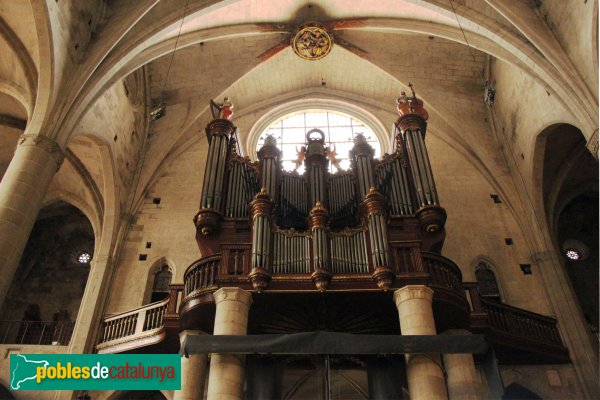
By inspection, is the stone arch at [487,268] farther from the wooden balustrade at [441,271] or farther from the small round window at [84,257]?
the small round window at [84,257]

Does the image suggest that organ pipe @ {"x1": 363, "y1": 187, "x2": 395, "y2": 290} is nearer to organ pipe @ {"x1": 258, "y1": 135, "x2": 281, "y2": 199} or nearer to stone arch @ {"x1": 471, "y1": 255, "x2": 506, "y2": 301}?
organ pipe @ {"x1": 258, "y1": 135, "x2": 281, "y2": 199}

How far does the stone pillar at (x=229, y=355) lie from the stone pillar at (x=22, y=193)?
378 centimetres

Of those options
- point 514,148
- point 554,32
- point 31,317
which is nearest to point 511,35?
point 554,32

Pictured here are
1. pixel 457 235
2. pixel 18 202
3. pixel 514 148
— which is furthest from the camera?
pixel 514 148

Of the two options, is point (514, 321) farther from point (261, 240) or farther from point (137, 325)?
point (137, 325)

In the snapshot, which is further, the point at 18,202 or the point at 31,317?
the point at 31,317

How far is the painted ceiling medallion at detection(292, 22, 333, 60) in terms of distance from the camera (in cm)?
1850

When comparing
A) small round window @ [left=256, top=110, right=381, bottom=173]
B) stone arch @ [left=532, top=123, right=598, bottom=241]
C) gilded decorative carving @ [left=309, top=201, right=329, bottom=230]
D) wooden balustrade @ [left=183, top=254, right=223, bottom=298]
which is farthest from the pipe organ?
stone arch @ [left=532, top=123, right=598, bottom=241]

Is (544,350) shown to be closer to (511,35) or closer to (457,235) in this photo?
(457,235)

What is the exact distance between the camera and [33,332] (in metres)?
16.6

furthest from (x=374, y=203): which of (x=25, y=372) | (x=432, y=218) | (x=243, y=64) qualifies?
(x=243, y=64)

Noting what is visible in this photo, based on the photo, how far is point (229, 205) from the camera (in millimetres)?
13812

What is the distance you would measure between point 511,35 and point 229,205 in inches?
329

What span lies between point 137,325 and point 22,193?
165 inches
